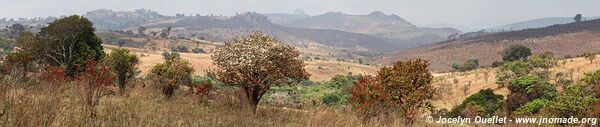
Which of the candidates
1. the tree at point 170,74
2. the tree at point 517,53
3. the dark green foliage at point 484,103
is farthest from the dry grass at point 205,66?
the dark green foliage at point 484,103

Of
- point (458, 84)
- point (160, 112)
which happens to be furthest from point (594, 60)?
point (160, 112)

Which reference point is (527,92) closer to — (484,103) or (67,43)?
(484,103)

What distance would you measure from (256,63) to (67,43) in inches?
981

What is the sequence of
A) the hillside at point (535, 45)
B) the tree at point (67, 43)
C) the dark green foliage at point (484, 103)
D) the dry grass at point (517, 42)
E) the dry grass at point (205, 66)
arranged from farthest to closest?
the hillside at point (535, 45), the dry grass at point (517, 42), the dry grass at point (205, 66), the tree at point (67, 43), the dark green foliage at point (484, 103)

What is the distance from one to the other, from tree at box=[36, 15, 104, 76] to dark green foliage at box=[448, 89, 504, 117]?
2335cm

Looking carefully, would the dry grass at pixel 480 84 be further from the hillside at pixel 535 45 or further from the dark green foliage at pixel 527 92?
the hillside at pixel 535 45

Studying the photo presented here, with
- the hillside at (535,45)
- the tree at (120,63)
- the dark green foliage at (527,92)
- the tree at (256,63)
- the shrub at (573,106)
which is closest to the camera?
the tree at (256,63)

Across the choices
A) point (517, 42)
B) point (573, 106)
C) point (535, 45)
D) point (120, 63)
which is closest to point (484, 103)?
point (573, 106)

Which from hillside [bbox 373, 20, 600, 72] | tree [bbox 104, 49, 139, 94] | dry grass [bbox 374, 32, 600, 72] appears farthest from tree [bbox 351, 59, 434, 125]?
dry grass [bbox 374, 32, 600, 72]

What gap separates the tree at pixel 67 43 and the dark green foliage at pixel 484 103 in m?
23.4

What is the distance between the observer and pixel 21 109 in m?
5.10

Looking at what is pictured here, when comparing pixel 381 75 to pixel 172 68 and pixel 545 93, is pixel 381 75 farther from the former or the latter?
pixel 545 93

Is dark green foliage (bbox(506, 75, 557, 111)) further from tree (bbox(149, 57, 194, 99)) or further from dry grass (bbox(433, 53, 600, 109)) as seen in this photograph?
tree (bbox(149, 57, 194, 99))

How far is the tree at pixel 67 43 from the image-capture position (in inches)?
1394
